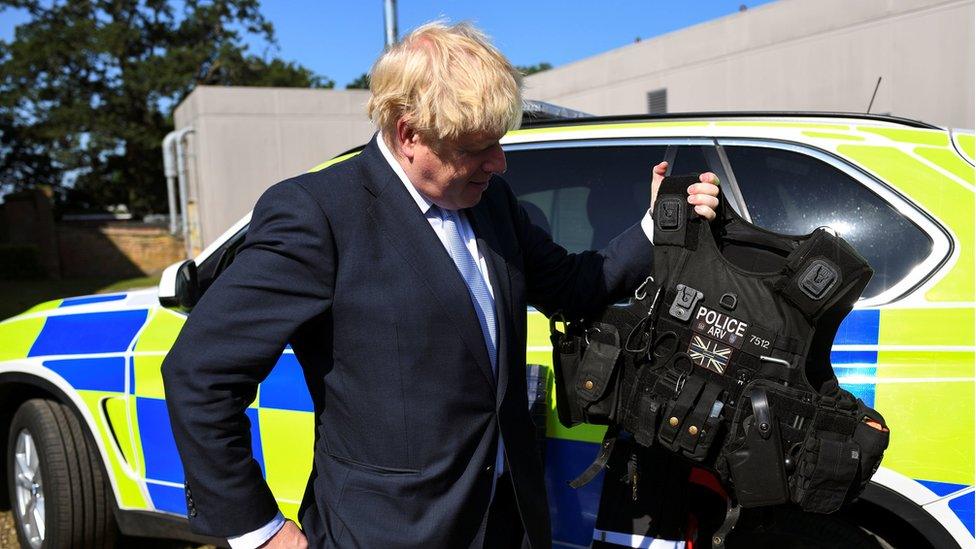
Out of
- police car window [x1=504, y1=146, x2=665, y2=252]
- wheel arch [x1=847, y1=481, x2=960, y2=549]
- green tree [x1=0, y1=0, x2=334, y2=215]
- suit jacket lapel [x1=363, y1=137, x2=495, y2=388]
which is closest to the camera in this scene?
suit jacket lapel [x1=363, y1=137, x2=495, y2=388]

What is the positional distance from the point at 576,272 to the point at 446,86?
67cm

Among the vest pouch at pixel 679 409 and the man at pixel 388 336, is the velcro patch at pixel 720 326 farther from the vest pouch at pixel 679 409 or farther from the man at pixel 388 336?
the man at pixel 388 336

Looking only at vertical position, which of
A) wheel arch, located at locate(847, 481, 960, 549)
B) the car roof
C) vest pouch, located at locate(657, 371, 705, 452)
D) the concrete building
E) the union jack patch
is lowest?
wheel arch, located at locate(847, 481, 960, 549)

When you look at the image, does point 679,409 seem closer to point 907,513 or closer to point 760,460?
point 760,460

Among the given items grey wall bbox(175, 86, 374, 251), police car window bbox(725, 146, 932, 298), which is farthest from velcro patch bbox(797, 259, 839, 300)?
grey wall bbox(175, 86, 374, 251)

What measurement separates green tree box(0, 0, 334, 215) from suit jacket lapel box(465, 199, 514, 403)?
2936 cm

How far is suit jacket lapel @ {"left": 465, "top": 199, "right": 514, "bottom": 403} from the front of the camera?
1.57 metres

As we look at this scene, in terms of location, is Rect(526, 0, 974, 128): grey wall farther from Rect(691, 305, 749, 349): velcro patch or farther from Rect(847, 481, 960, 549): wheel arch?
Rect(691, 305, 749, 349): velcro patch

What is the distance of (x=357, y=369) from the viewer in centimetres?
144

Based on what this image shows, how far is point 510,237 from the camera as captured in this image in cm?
174

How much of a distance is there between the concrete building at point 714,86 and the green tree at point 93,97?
9.56 meters

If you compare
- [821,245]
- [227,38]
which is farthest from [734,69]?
[227,38]

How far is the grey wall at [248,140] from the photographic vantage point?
59.9 feet

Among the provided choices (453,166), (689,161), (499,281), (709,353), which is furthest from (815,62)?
(453,166)
